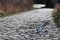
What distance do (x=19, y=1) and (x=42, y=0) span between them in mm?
21303

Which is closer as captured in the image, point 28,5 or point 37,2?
point 28,5

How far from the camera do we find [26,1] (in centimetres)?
2678

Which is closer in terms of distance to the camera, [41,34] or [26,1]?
[41,34]

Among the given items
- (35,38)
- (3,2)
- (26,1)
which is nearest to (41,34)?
(35,38)

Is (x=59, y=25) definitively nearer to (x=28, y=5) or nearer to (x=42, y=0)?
(x=28, y=5)

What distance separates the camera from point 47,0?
41312 mm

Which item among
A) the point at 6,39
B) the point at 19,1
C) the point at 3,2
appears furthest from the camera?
the point at 19,1

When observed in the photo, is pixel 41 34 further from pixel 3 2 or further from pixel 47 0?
pixel 47 0

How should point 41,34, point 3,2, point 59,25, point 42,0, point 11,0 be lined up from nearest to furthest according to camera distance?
point 41,34, point 59,25, point 3,2, point 11,0, point 42,0

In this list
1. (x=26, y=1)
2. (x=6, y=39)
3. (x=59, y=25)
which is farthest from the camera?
(x=26, y=1)

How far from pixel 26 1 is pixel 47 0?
15.0 meters

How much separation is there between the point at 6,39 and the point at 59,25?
12.2ft

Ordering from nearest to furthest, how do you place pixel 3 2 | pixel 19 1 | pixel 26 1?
pixel 3 2
pixel 19 1
pixel 26 1

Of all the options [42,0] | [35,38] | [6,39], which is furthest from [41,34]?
[42,0]
